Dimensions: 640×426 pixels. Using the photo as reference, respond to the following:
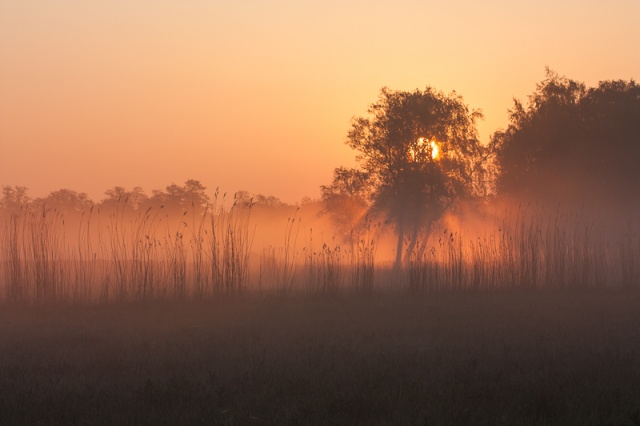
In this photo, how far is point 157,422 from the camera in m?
6.46

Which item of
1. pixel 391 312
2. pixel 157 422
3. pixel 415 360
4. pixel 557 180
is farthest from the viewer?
pixel 557 180

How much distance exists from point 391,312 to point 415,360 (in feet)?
18.0

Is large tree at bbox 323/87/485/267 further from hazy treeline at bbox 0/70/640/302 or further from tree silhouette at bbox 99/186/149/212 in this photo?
tree silhouette at bbox 99/186/149/212

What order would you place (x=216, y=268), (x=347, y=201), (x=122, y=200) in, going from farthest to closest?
(x=122, y=200) → (x=347, y=201) → (x=216, y=268)

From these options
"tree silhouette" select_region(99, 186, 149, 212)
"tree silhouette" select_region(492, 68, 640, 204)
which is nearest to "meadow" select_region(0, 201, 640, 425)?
"tree silhouette" select_region(492, 68, 640, 204)

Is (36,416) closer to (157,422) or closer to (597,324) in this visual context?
(157,422)

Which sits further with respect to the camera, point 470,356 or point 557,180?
point 557,180

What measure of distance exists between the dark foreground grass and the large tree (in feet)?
69.1

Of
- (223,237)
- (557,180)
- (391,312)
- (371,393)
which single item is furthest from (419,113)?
(371,393)

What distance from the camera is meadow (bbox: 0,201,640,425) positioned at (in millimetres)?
6918

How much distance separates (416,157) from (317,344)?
85.3ft

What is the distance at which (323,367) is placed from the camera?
8.64 metres

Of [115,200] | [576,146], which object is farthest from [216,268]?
[115,200]

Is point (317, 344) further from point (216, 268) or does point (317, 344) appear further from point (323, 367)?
point (216, 268)
